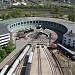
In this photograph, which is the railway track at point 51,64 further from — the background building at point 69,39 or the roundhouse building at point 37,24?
the roundhouse building at point 37,24

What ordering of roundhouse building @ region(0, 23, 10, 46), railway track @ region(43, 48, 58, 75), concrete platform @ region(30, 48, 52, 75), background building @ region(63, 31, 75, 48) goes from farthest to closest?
1. background building @ region(63, 31, 75, 48)
2. roundhouse building @ region(0, 23, 10, 46)
3. railway track @ region(43, 48, 58, 75)
4. concrete platform @ region(30, 48, 52, 75)

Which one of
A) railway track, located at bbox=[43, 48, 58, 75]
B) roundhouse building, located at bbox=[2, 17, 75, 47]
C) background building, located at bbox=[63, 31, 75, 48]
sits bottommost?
Result: railway track, located at bbox=[43, 48, 58, 75]

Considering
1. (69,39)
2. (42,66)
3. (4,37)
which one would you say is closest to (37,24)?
(69,39)

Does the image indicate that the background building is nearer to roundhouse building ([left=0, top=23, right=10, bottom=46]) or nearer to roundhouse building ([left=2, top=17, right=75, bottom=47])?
roundhouse building ([left=2, top=17, right=75, bottom=47])

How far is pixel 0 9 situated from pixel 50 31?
4578 centimetres

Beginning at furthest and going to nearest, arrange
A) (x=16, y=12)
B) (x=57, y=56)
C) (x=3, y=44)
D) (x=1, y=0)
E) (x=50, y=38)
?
1. (x=1, y=0)
2. (x=16, y=12)
3. (x=50, y=38)
4. (x=3, y=44)
5. (x=57, y=56)

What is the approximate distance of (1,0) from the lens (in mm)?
130875

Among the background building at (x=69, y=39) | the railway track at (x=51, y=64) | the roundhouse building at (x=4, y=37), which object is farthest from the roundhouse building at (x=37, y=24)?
the railway track at (x=51, y=64)

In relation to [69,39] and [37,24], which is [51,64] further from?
[37,24]

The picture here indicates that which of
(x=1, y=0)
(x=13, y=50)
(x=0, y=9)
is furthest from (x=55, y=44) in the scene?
(x=1, y=0)

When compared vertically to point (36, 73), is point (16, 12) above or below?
above

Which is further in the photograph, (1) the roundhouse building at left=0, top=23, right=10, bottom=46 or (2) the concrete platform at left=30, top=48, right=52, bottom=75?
(1) the roundhouse building at left=0, top=23, right=10, bottom=46

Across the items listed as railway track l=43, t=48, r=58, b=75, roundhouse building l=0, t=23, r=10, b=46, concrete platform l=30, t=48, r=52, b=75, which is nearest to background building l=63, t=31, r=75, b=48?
railway track l=43, t=48, r=58, b=75

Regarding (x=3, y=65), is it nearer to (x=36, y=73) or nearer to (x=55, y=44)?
(x=36, y=73)
